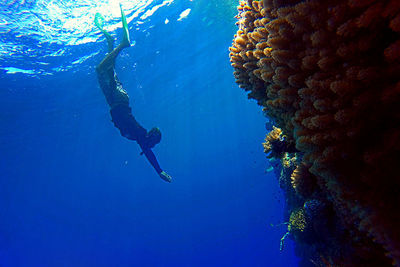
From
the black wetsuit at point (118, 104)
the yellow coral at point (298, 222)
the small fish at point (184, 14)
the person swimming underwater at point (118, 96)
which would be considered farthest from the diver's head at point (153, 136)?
the small fish at point (184, 14)

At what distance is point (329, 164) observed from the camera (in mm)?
2129

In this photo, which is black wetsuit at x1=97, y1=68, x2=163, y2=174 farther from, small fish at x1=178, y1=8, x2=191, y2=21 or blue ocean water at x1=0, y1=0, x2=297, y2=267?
small fish at x1=178, y1=8, x2=191, y2=21

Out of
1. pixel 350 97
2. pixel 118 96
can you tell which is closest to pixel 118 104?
pixel 118 96

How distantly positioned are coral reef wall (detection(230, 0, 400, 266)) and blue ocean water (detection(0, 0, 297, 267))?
14.2 meters

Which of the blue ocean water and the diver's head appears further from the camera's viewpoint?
the blue ocean water

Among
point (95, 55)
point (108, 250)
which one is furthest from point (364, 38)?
point (108, 250)

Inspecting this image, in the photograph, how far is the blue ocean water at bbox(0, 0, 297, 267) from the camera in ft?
52.7

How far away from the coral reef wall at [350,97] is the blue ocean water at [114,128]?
1423 cm

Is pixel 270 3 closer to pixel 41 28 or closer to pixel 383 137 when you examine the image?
pixel 383 137

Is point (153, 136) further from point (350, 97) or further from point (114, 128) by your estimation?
point (114, 128)

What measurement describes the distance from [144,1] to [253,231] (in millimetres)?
42555

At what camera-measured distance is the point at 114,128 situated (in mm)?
39250

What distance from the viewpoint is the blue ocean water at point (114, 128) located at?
1608 cm

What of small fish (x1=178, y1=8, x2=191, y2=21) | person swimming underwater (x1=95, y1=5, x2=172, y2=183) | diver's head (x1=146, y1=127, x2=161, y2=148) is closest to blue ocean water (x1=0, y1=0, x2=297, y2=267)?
small fish (x1=178, y1=8, x2=191, y2=21)
